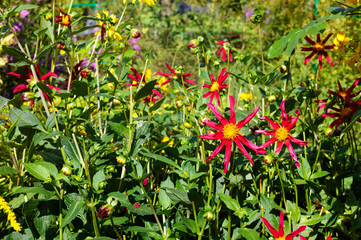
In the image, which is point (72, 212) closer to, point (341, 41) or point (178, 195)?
point (178, 195)

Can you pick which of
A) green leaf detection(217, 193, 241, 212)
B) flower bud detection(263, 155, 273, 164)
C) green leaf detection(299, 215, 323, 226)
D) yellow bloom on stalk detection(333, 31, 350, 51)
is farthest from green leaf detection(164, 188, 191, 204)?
yellow bloom on stalk detection(333, 31, 350, 51)

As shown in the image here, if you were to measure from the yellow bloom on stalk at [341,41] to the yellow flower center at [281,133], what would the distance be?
419mm

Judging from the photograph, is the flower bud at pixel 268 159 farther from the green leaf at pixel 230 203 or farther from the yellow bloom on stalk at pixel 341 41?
the yellow bloom on stalk at pixel 341 41

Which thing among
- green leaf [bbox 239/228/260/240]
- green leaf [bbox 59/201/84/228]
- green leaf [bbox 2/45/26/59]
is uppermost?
green leaf [bbox 2/45/26/59]

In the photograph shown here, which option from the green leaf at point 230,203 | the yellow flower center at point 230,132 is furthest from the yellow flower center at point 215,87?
the green leaf at point 230,203

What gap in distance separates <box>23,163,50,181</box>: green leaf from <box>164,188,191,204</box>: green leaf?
285mm

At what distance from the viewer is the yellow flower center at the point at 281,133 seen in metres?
0.85

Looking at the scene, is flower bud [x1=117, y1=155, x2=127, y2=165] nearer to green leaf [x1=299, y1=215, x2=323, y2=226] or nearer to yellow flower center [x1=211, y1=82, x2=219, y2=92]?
yellow flower center [x1=211, y1=82, x2=219, y2=92]

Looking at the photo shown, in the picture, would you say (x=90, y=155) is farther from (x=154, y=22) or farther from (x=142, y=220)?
(x=154, y=22)

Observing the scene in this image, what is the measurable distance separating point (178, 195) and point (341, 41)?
0.68 m

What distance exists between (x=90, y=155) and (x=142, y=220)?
0.24 m

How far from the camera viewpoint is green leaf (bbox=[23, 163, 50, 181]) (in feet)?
2.77

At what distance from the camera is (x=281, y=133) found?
858 mm

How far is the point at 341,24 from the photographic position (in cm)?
257
